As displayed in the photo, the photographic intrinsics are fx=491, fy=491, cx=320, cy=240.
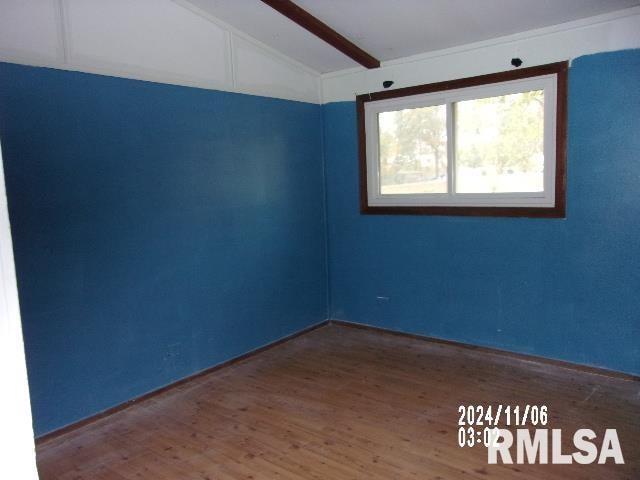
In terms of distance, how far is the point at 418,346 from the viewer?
14.4 feet

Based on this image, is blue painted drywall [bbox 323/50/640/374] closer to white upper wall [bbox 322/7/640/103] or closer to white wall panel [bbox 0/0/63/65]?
white upper wall [bbox 322/7/640/103]

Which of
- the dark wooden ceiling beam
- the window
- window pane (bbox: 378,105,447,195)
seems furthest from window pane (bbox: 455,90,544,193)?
the dark wooden ceiling beam

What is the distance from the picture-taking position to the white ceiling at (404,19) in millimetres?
3342

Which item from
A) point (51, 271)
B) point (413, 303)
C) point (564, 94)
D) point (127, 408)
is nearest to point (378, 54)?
point (564, 94)

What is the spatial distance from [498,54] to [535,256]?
1605 millimetres

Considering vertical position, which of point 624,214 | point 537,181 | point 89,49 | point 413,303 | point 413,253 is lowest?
point 413,303

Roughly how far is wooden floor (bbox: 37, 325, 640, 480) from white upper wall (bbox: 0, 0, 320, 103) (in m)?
2.28

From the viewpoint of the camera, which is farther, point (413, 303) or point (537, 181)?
point (413, 303)

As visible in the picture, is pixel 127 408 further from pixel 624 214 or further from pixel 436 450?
pixel 624 214

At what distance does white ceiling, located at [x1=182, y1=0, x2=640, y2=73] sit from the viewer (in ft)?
11.0

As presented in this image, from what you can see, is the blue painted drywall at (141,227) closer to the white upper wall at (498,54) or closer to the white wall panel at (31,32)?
the white wall panel at (31,32)

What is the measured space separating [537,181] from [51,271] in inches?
136

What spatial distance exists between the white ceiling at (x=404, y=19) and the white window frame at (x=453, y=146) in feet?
1.28

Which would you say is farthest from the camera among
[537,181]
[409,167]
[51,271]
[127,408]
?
[409,167]
